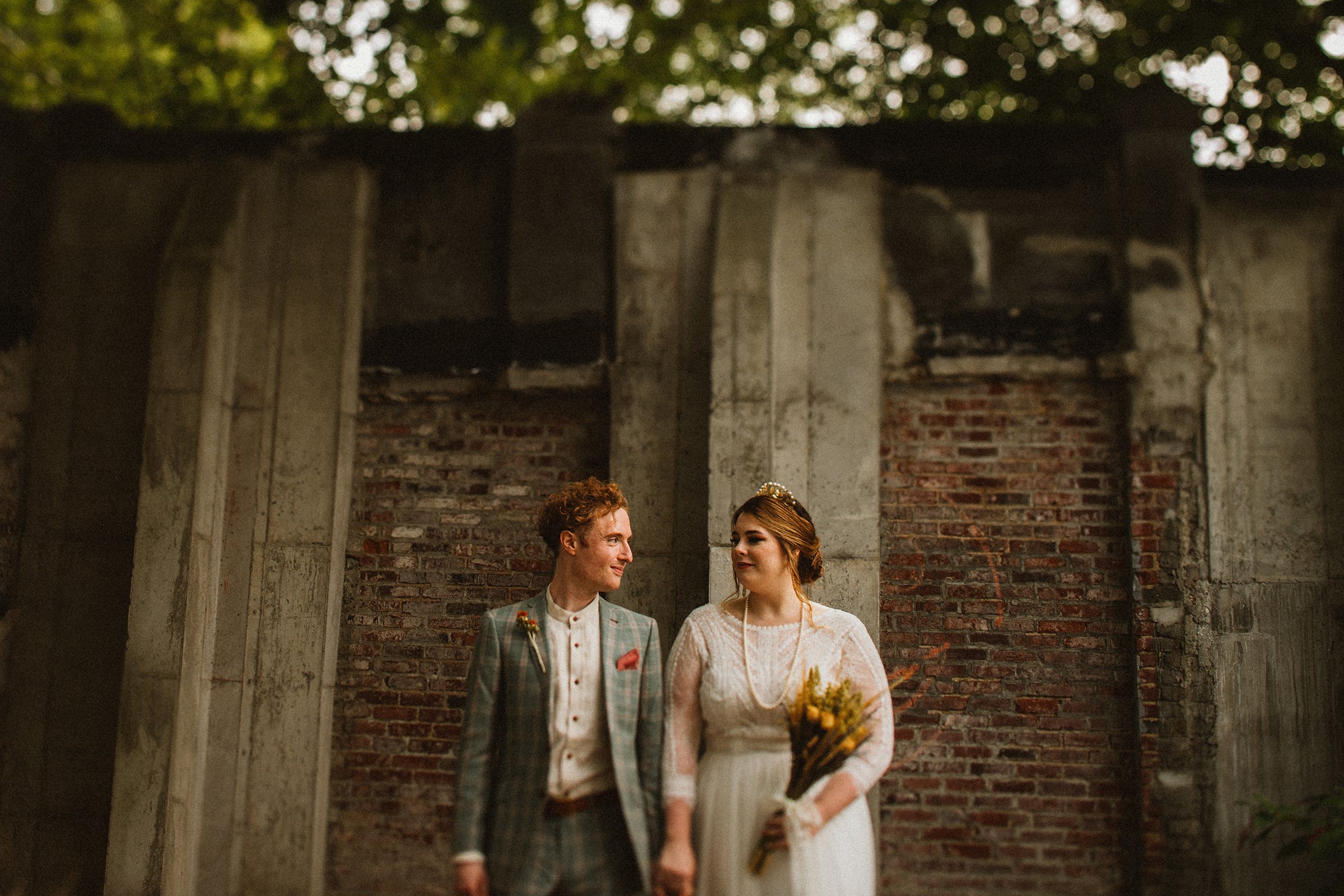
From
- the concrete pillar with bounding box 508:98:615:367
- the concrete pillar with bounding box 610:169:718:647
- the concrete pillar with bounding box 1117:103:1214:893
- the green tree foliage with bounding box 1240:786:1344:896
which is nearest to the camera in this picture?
the green tree foliage with bounding box 1240:786:1344:896

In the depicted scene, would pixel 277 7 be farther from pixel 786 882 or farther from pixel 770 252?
pixel 786 882

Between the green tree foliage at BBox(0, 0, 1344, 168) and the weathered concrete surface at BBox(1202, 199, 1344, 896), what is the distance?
162 centimetres

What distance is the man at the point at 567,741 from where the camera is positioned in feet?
9.62

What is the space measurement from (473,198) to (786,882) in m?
4.04

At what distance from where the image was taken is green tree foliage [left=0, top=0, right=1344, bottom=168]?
256 inches

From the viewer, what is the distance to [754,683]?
10.4 ft

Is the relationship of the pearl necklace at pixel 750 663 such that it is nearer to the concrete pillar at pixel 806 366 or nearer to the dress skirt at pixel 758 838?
the dress skirt at pixel 758 838

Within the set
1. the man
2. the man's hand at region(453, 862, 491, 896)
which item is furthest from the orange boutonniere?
the man's hand at region(453, 862, 491, 896)

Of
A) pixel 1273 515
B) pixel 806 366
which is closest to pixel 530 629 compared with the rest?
pixel 806 366

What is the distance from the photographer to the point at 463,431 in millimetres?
5324

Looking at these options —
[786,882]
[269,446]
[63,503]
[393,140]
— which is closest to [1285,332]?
[786,882]

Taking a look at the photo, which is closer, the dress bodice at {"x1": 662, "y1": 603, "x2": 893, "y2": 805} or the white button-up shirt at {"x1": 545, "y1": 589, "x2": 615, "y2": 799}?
the white button-up shirt at {"x1": 545, "y1": 589, "x2": 615, "y2": 799}

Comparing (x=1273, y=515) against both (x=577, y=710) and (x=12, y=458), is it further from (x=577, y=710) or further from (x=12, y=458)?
(x=12, y=458)

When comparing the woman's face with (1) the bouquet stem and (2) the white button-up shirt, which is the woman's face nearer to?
(2) the white button-up shirt
